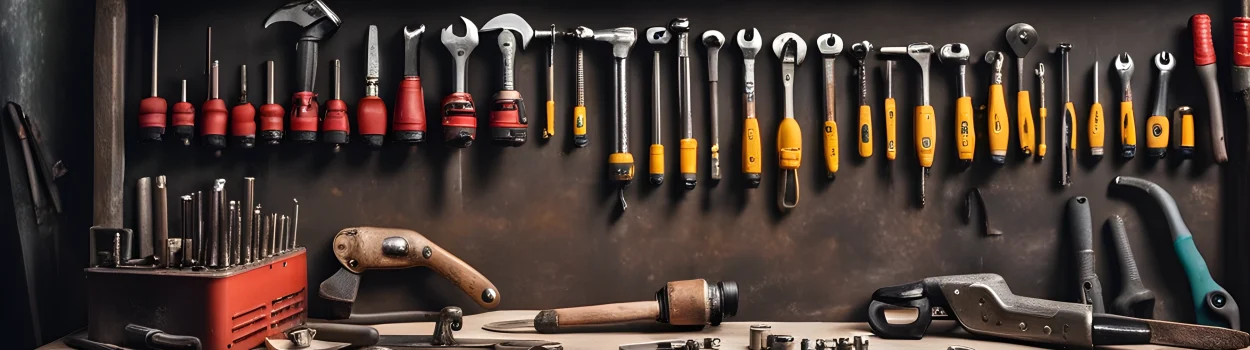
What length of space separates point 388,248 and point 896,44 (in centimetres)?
163

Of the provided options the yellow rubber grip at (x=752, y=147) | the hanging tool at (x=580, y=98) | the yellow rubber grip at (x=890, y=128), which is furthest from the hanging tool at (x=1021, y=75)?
the hanging tool at (x=580, y=98)

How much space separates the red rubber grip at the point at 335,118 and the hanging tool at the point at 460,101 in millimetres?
294

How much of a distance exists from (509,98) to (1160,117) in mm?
1901

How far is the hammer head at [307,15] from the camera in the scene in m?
2.70

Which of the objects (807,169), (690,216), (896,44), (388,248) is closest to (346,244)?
(388,248)

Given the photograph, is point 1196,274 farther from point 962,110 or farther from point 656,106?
point 656,106

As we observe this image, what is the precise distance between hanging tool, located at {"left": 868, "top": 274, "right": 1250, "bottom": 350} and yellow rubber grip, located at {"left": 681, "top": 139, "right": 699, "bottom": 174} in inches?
25.1

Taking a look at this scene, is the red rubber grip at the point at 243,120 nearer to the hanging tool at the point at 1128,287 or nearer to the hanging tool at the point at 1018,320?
the hanging tool at the point at 1018,320

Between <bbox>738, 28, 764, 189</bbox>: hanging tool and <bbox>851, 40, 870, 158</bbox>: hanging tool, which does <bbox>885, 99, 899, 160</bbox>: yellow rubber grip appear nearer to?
<bbox>851, 40, 870, 158</bbox>: hanging tool

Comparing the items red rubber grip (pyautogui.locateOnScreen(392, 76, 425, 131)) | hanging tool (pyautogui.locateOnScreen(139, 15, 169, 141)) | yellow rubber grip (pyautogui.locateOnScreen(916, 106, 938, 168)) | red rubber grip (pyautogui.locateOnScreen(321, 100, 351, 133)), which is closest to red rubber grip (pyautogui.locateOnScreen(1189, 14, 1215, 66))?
yellow rubber grip (pyautogui.locateOnScreen(916, 106, 938, 168))

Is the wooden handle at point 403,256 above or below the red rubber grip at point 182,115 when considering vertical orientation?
below

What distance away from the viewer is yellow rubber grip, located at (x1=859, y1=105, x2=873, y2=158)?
105 inches

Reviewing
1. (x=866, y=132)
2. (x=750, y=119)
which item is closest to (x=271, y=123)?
(x=750, y=119)

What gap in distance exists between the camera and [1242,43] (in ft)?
8.50
